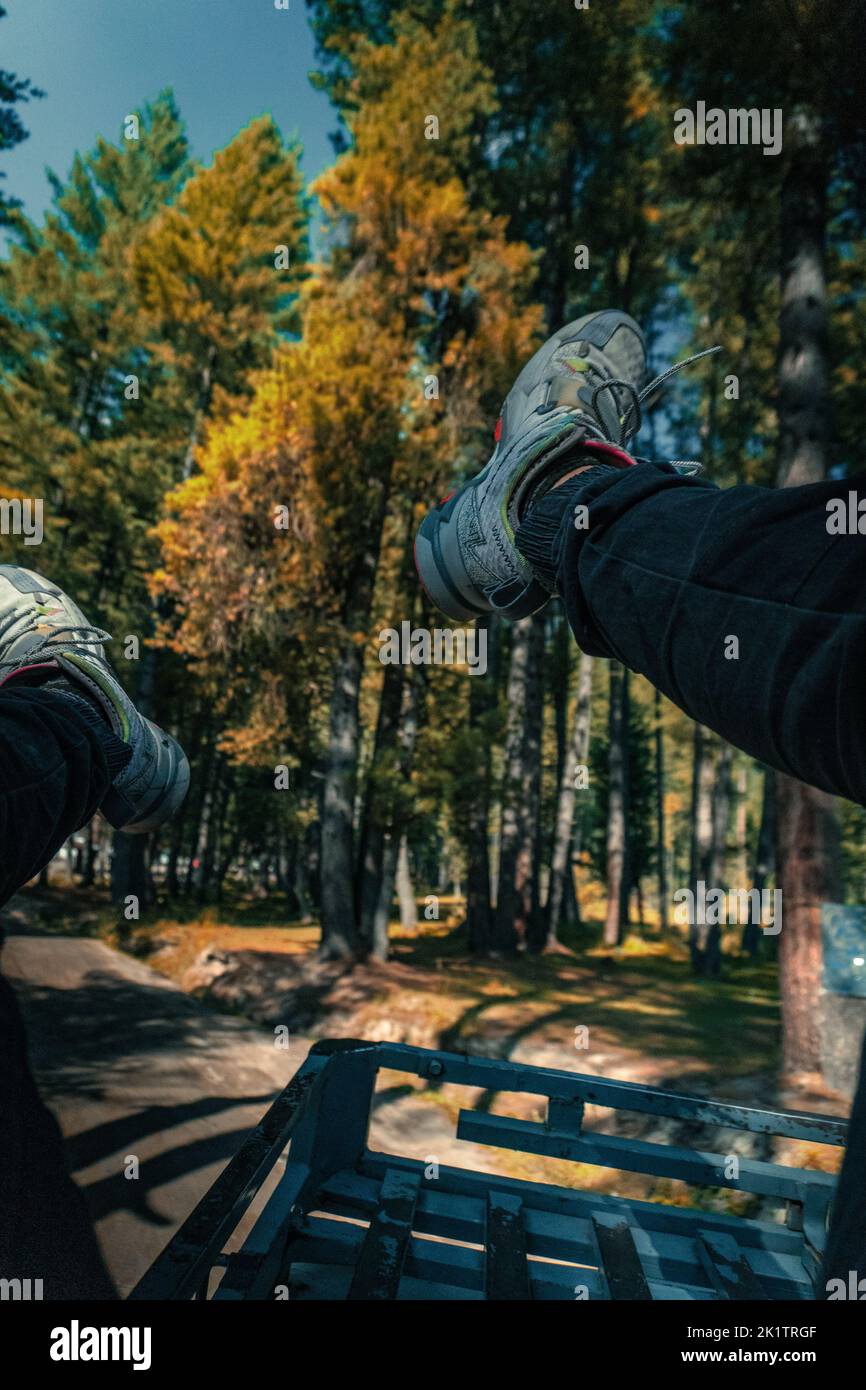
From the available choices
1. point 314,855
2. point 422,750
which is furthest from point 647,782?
point 422,750

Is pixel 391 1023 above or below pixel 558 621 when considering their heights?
below

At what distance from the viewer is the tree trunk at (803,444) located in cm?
575

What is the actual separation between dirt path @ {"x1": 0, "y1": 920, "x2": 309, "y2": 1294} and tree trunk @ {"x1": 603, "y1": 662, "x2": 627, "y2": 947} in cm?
1100

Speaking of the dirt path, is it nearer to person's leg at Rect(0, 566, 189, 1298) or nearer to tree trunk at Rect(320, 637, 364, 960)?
person's leg at Rect(0, 566, 189, 1298)

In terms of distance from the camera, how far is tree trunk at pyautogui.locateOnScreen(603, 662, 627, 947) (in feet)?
56.7

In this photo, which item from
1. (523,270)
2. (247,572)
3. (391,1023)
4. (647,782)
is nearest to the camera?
(391,1023)

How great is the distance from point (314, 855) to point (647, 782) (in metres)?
14.8

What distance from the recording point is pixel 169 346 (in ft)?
48.4

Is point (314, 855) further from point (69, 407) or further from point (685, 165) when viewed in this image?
point (685, 165)

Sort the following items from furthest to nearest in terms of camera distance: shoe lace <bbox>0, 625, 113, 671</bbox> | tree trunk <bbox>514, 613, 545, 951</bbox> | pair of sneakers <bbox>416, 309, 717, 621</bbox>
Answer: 1. tree trunk <bbox>514, 613, 545, 951</bbox>
2. shoe lace <bbox>0, 625, 113, 671</bbox>
3. pair of sneakers <bbox>416, 309, 717, 621</bbox>

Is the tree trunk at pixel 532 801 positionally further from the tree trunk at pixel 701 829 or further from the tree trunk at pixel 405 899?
the tree trunk at pixel 405 899

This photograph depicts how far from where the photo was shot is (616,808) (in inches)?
694

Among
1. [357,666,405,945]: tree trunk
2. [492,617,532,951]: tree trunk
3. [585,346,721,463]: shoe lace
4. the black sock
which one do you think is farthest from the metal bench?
[492,617,532,951]: tree trunk

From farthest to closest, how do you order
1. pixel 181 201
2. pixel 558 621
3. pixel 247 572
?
pixel 558 621 → pixel 181 201 → pixel 247 572
